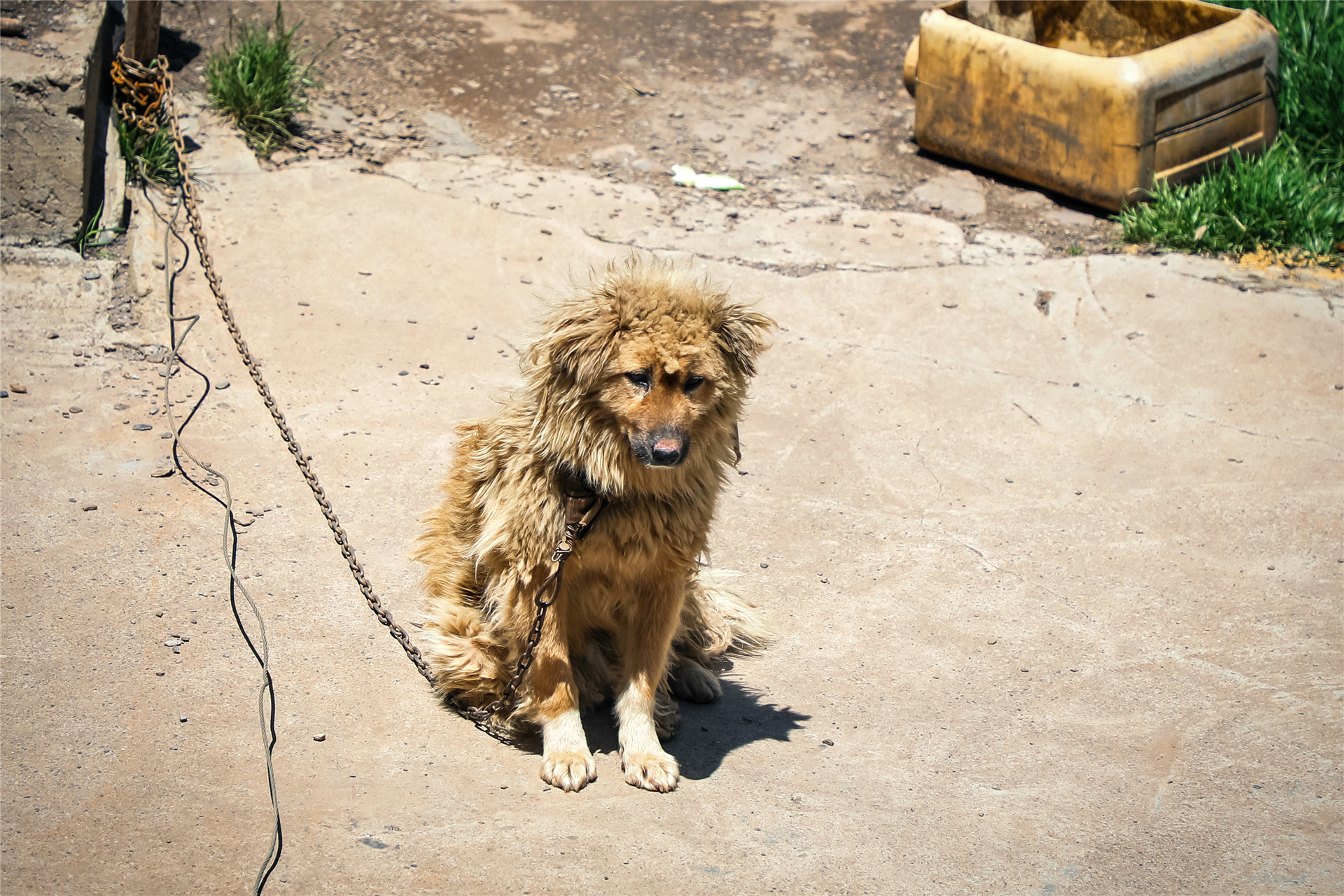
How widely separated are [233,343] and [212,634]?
7.93 feet

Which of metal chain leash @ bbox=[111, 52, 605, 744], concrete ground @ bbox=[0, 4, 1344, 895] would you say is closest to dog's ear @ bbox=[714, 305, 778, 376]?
metal chain leash @ bbox=[111, 52, 605, 744]

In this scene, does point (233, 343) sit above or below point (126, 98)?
below

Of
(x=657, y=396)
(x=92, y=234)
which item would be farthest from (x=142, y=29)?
(x=657, y=396)

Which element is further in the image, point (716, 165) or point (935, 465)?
point (716, 165)

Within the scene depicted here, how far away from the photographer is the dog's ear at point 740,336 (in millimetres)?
3516

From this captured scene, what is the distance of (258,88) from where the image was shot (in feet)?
24.4

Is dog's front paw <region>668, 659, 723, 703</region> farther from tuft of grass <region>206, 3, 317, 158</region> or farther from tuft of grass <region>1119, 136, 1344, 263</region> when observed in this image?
tuft of grass <region>1119, 136, 1344, 263</region>

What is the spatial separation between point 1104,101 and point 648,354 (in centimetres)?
572

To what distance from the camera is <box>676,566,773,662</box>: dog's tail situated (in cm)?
427

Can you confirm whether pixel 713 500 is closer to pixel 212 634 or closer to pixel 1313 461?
pixel 212 634

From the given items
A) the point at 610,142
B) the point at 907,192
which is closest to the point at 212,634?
the point at 610,142

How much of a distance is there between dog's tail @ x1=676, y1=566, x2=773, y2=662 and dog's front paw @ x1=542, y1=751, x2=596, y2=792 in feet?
2.34

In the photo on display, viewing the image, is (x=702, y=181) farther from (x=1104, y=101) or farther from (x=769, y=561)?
(x=769, y=561)

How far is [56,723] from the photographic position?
11.5 ft
